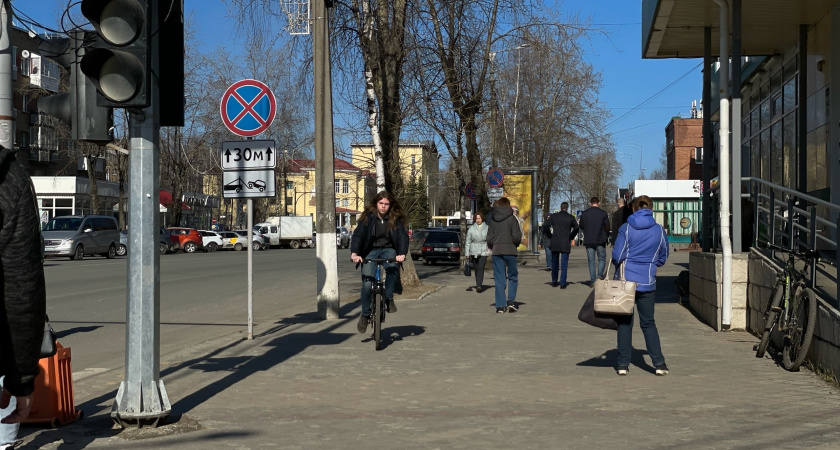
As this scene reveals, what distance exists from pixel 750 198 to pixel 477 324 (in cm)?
405

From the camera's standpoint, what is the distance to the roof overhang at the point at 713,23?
1481 centimetres

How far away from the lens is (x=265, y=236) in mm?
69750

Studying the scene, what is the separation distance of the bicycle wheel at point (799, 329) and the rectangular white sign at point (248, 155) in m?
6.24

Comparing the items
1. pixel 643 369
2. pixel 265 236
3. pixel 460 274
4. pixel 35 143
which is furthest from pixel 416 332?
pixel 35 143

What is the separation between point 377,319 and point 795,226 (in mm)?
4519

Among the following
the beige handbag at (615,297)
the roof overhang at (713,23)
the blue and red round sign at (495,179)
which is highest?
the roof overhang at (713,23)

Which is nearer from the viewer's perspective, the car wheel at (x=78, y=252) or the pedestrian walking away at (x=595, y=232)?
the pedestrian walking away at (x=595, y=232)

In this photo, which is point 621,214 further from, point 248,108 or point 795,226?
point 248,108

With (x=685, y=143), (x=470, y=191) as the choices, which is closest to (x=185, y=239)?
(x=470, y=191)

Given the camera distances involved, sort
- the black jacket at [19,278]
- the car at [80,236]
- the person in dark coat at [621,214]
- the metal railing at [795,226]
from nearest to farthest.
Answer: the black jacket at [19,278], the metal railing at [795,226], the person in dark coat at [621,214], the car at [80,236]

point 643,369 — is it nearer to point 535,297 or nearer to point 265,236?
point 535,297

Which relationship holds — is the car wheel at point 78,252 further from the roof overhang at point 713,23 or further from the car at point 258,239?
the roof overhang at point 713,23

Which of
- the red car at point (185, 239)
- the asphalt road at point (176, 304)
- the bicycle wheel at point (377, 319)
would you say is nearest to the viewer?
the bicycle wheel at point (377, 319)

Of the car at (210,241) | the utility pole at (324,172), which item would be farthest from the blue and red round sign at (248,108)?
the car at (210,241)
